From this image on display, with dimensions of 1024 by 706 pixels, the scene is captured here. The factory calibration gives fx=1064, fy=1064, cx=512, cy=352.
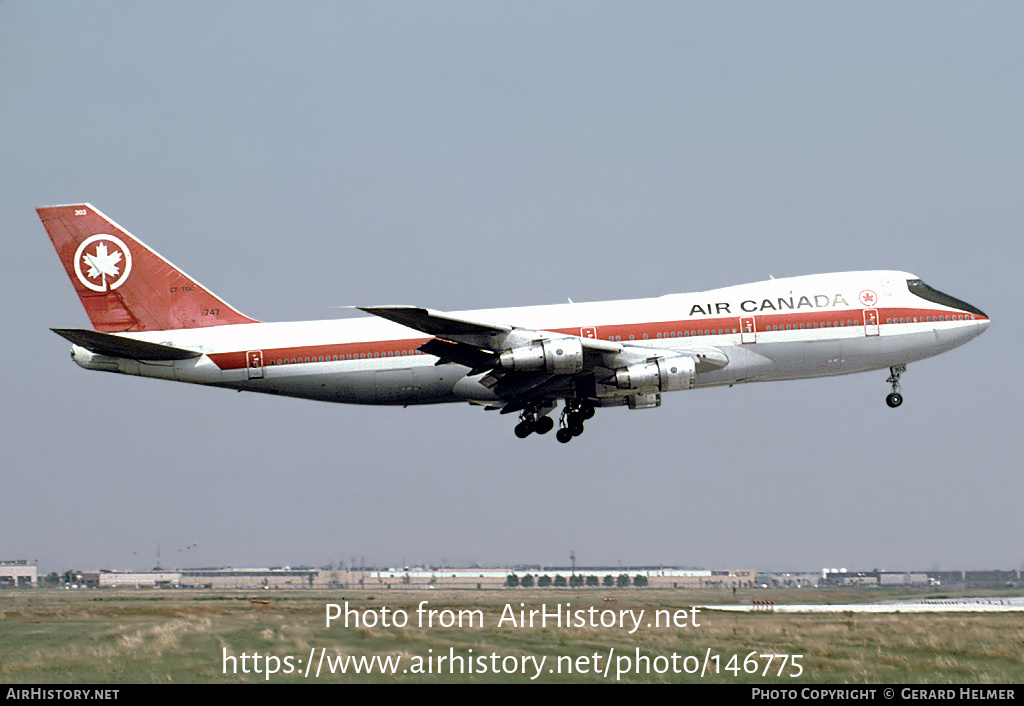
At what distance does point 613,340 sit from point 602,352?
5.62 feet

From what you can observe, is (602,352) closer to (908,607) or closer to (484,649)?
(484,649)

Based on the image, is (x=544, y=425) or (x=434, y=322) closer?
(x=434, y=322)

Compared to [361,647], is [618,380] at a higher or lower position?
higher

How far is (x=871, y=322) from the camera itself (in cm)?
4528

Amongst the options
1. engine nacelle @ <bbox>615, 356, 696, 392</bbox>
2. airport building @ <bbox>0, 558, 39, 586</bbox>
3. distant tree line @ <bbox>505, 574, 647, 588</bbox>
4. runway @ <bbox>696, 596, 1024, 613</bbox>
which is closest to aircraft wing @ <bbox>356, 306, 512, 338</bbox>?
engine nacelle @ <bbox>615, 356, 696, 392</bbox>

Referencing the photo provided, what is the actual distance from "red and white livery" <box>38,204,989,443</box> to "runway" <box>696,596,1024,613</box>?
1013 cm

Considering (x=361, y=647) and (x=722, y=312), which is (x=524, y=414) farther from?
(x=361, y=647)

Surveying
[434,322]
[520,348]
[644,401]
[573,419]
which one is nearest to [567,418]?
[573,419]

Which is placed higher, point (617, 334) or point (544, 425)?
point (617, 334)

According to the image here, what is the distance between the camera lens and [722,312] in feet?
147
